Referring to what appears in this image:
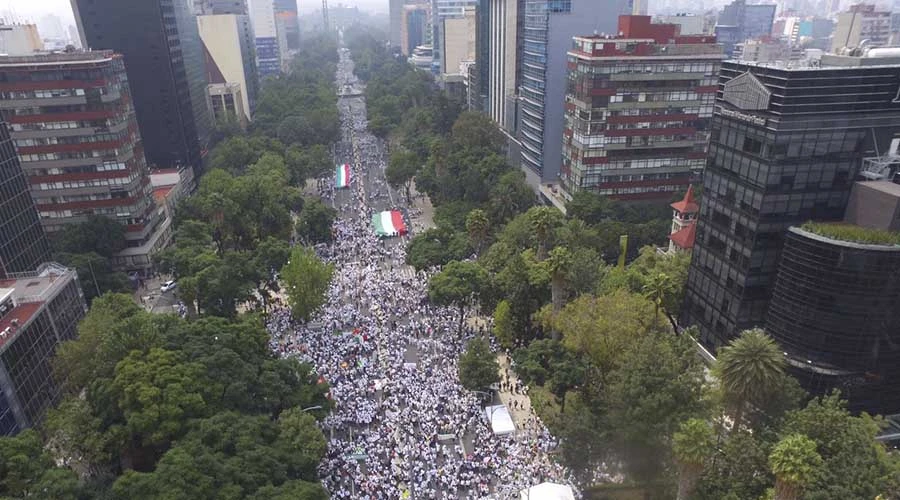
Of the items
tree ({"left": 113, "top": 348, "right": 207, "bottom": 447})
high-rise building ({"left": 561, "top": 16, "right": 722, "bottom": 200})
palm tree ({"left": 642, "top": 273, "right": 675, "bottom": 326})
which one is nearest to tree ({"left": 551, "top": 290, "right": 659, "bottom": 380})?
palm tree ({"left": 642, "top": 273, "right": 675, "bottom": 326})

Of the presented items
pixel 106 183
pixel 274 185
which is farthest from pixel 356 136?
pixel 106 183

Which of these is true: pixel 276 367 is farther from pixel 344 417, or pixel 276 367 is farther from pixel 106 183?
pixel 106 183

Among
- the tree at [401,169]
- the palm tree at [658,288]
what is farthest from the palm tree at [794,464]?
the tree at [401,169]

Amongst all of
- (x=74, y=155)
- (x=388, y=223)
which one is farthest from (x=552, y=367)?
(x=74, y=155)

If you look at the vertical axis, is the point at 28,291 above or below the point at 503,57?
below

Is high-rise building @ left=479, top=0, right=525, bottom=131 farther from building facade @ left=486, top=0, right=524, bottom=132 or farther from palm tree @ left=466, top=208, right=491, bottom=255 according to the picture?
palm tree @ left=466, top=208, right=491, bottom=255

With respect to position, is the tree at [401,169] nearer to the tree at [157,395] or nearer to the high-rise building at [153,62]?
the high-rise building at [153,62]

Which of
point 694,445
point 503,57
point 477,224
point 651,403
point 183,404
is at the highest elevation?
point 503,57

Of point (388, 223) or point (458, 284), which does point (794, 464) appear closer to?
point (458, 284)
